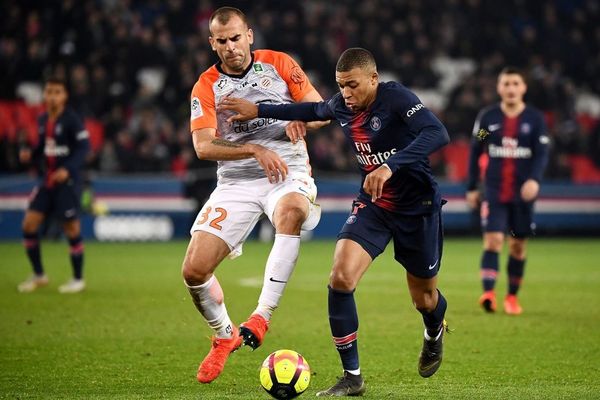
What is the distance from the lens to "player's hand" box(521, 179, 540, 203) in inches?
412

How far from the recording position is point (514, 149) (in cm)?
1098

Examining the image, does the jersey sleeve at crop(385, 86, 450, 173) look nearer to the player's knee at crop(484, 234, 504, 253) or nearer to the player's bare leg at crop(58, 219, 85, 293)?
the player's knee at crop(484, 234, 504, 253)

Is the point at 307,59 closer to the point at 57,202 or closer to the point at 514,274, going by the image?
the point at 57,202

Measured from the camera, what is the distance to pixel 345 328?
6324 millimetres

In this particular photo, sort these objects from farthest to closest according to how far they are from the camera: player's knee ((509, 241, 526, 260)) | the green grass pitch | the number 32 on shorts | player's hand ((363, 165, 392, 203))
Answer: player's knee ((509, 241, 526, 260)) → the number 32 on shorts → the green grass pitch → player's hand ((363, 165, 392, 203))

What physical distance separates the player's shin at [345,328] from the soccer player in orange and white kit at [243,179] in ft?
2.00

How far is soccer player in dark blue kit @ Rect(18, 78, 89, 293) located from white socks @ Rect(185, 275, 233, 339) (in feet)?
18.5

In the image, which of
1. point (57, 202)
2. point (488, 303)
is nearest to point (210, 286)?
point (488, 303)

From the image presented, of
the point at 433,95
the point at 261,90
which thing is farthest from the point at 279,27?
the point at 261,90

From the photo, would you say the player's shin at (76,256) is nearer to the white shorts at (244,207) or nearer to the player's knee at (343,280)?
the white shorts at (244,207)

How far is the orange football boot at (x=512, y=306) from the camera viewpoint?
10625 mm

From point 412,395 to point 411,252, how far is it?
0.93 metres

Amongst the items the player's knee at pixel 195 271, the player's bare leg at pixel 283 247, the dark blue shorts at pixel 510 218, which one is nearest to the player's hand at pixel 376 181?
the player's bare leg at pixel 283 247

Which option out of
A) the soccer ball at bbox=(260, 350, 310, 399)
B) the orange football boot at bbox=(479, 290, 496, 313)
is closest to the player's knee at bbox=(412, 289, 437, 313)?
the soccer ball at bbox=(260, 350, 310, 399)
